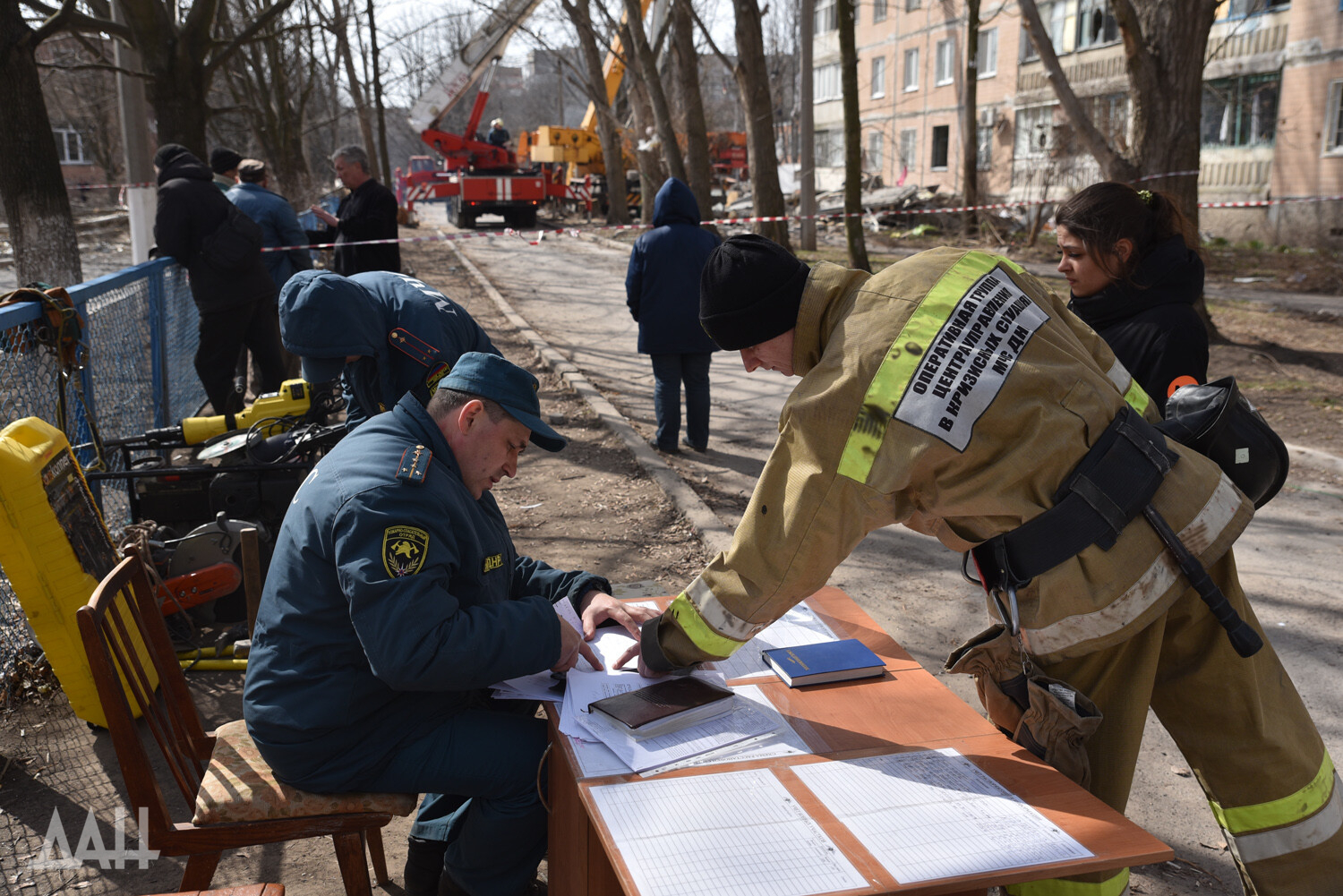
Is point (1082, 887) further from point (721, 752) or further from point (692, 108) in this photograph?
point (692, 108)

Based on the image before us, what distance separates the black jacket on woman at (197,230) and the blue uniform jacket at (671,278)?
263 centimetres

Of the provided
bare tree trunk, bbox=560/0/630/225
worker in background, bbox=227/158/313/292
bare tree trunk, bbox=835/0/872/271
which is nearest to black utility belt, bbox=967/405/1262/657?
worker in background, bbox=227/158/313/292

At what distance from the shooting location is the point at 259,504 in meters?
4.36

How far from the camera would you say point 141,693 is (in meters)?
2.32

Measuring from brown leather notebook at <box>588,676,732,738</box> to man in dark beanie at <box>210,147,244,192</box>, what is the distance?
23.2 feet

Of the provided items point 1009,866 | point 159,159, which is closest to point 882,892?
point 1009,866

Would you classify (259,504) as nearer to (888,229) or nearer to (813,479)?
(813,479)

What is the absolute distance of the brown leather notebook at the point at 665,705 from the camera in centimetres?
204

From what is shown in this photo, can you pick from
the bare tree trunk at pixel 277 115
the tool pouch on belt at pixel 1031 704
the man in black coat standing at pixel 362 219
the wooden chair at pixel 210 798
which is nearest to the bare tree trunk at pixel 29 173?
the man in black coat standing at pixel 362 219

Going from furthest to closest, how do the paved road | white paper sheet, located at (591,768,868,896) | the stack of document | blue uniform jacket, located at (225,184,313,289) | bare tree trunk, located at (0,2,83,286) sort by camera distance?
blue uniform jacket, located at (225,184,313,289) < bare tree trunk, located at (0,2,83,286) < the paved road < the stack of document < white paper sheet, located at (591,768,868,896)

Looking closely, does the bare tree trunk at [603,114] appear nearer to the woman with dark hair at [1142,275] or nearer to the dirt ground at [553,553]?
the dirt ground at [553,553]

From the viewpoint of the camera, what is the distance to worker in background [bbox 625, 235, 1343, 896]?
A: 6.10 ft

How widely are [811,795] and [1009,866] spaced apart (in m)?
0.37

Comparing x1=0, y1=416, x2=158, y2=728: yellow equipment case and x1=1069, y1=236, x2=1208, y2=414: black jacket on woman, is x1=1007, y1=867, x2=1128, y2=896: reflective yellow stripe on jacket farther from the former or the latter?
x1=0, y1=416, x2=158, y2=728: yellow equipment case
